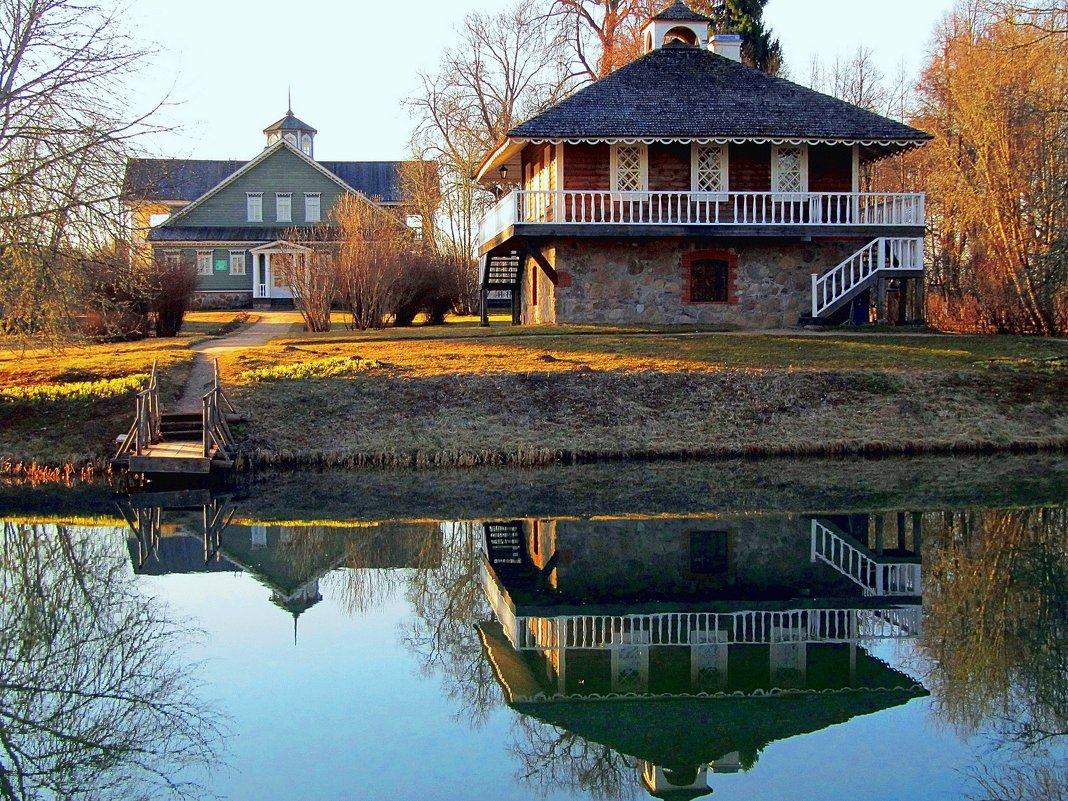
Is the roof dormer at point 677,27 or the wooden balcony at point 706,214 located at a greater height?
the roof dormer at point 677,27

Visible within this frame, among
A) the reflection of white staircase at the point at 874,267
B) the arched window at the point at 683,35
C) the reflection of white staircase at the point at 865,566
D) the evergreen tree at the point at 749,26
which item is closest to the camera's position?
the reflection of white staircase at the point at 865,566

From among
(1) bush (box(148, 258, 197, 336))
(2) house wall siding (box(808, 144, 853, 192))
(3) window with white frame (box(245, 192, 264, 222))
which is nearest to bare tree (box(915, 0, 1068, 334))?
(2) house wall siding (box(808, 144, 853, 192))

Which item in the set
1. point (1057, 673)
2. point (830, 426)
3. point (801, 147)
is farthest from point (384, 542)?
point (801, 147)

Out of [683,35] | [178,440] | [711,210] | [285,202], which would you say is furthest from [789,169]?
[285,202]

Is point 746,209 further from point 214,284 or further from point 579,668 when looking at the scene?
point 214,284

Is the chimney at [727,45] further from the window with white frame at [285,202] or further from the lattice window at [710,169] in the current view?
the window with white frame at [285,202]

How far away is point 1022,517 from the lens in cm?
1675

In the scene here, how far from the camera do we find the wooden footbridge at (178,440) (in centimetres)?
2058

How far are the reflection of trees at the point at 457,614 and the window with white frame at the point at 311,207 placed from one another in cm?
4125

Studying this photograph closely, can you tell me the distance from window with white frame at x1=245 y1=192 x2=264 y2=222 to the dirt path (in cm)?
957

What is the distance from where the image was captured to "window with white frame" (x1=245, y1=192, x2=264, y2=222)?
5644 centimetres

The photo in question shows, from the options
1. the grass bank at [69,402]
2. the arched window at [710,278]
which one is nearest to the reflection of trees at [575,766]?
the grass bank at [69,402]

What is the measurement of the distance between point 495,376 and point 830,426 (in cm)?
673

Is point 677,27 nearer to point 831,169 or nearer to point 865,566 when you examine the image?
point 831,169
